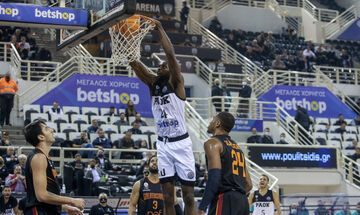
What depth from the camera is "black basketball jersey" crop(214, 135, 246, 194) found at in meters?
7.83

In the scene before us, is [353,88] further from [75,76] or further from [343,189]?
[75,76]

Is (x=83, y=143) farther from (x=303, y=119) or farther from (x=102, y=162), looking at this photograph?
(x=303, y=119)

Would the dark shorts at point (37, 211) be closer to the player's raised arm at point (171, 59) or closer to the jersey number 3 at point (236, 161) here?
the jersey number 3 at point (236, 161)

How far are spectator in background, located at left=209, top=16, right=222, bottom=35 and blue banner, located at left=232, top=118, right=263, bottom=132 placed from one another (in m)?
9.97

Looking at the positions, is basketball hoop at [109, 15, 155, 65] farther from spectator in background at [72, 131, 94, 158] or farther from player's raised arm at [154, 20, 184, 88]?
spectator in background at [72, 131, 94, 158]

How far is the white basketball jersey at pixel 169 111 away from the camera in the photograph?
9.52 m

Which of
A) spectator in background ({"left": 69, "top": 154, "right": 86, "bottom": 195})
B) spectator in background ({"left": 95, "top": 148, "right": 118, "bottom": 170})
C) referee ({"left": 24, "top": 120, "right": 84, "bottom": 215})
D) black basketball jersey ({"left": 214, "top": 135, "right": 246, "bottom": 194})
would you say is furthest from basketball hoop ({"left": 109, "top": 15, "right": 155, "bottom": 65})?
spectator in background ({"left": 95, "top": 148, "right": 118, "bottom": 170})

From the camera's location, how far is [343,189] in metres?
23.5

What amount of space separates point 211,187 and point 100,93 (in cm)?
1769

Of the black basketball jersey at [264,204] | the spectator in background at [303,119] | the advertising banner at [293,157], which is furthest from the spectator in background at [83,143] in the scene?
the spectator in background at [303,119]

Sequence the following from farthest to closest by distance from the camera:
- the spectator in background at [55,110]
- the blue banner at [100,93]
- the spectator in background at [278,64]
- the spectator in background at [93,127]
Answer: the spectator in background at [278,64] < the blue banner at [100,93] < the spectator in background at [55,110] < the spectator in background at [93,127]

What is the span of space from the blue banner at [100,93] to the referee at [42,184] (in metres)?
16.6

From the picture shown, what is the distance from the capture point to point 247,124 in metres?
25.0

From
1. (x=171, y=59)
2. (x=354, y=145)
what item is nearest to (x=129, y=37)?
(x=171, y=59)
